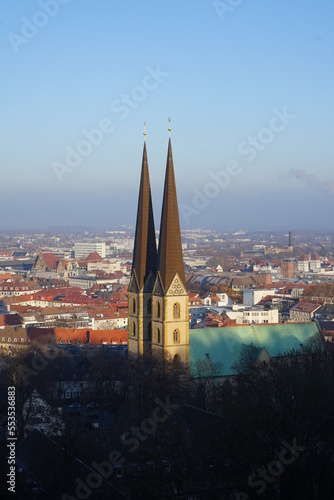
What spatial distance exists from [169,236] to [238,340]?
922cm

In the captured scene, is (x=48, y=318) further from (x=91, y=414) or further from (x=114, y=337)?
(x=91, y=414)

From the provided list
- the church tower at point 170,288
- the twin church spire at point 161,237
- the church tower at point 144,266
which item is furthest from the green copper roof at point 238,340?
the twin church spire at point 161,237

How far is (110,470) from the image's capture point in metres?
34.8

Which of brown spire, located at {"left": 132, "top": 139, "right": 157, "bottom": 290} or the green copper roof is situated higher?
brown spire, located at {"left": 132, "top": 139, "right": 157, "bottom": 290}

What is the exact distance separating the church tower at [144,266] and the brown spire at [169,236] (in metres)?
1.42

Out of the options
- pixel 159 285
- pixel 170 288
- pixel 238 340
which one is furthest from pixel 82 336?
pixel 170 288

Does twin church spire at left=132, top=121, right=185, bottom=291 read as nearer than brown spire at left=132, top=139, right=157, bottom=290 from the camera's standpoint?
Yes

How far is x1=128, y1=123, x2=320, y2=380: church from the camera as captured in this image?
51.3 meters

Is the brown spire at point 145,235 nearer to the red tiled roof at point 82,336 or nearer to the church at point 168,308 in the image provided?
the church at point 168,308

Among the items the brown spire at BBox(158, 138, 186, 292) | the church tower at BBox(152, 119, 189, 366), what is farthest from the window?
the brown spire at BBox(158, 138, 186, 292)

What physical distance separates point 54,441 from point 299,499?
1080 centimetres

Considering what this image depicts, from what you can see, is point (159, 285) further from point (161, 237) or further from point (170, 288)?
point (161, 237)

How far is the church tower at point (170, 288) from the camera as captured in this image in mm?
51094

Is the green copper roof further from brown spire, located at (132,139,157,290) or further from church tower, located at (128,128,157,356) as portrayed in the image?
brown spire, located at (132,139,157,290)
